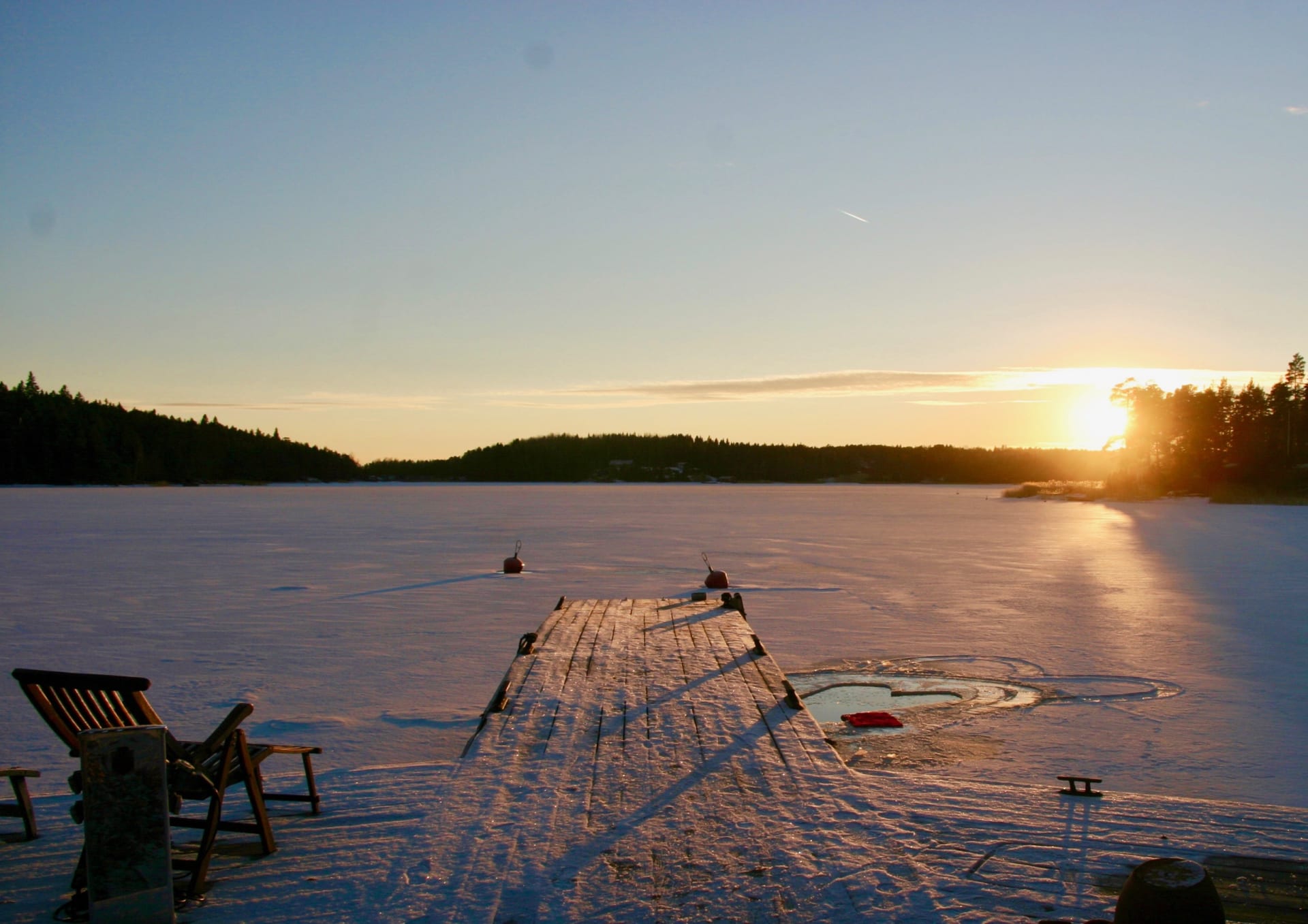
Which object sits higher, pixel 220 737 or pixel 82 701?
pixel 82 701

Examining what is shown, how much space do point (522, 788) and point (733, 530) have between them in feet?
79.0

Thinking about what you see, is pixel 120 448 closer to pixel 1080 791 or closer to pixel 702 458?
pixel 702 458

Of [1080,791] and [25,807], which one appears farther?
[1080,791]

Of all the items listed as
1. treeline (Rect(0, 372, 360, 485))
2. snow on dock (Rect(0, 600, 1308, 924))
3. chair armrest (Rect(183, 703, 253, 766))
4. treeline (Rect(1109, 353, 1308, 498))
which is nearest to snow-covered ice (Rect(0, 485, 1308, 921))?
snow on dock (Rect(0, 600, 1308, 924))

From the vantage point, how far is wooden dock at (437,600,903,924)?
3.13m

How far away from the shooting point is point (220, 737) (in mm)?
3768

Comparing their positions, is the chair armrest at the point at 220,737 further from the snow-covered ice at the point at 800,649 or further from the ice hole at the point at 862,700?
the ice hole at the point at 862,700

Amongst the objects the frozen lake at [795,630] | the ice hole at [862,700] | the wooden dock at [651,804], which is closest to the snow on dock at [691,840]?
the wooden dock at [651,804]

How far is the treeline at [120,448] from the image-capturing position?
274 feet

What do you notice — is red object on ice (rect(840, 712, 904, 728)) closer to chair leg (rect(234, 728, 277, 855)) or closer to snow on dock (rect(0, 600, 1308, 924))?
snow on dock (rect(0, 600, 1308, 924))

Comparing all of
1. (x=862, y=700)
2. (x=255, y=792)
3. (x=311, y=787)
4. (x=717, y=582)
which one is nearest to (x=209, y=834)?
(x=255, y=792)

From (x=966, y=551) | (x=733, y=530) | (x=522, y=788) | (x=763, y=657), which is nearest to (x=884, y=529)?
(x=733, y=530)

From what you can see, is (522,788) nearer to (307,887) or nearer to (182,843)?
(307,887)

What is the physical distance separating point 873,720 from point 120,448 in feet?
322
